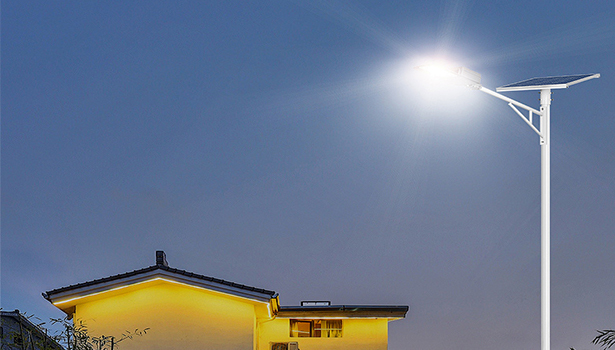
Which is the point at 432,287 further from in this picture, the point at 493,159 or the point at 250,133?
the point at 250,133

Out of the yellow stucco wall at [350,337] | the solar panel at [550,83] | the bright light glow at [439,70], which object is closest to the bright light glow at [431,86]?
the bright light glow at [439,70]

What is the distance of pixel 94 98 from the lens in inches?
2121

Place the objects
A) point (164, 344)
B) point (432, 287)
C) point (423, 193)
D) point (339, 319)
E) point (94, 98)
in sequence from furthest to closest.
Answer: point (94, 98)
point (423, 193)
point (432, 287)
point (339, 319)
point (164, 344)

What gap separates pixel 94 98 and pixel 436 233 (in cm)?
2994

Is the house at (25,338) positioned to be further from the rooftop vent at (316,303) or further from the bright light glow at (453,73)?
the rooftop vent at (316,303)

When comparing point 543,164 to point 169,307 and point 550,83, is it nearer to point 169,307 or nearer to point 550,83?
point 550,83

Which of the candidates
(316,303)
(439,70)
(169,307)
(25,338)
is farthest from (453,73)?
(316,303)

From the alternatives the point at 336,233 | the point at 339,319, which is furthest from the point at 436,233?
the point at 339,319

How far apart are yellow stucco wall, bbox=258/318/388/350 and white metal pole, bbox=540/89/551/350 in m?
8.98

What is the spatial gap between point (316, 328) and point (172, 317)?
13.9ft

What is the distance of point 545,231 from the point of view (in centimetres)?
1005

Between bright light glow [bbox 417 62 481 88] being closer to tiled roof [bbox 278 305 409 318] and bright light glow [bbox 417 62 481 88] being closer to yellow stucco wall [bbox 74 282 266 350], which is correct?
yellow stucco wall [bbox 74 282 266 350]

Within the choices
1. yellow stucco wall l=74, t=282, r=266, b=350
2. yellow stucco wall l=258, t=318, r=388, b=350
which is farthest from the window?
yellow stucco wall l=74, t=282, r=266, b=350

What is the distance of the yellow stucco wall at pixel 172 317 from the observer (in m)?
16.0
